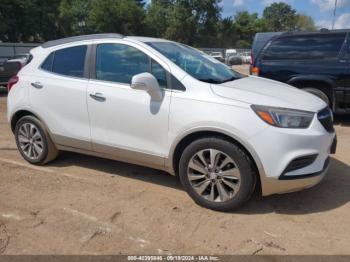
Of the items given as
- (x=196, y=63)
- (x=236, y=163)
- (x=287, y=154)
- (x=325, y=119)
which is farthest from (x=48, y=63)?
(x=325, y=119)

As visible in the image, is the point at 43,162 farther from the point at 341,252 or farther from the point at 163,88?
the point at 341,252

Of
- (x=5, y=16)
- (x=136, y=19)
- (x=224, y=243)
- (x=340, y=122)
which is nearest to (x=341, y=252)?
(x=224, y=243)

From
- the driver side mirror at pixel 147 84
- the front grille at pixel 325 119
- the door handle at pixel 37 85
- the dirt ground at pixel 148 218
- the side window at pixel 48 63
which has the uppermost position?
the side window at pixel 48 63

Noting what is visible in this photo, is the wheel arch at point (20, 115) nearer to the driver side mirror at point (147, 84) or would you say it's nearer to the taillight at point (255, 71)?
the driver side mirror at point (147, 84)

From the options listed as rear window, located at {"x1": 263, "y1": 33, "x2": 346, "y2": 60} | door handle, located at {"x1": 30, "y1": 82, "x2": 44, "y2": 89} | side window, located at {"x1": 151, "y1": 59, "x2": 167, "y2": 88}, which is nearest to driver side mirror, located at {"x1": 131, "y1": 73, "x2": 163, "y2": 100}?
side window, located at {"x1": 151, "y1": 59, "x2": 167, "y2": 88}

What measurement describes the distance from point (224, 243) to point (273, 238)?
45 cm

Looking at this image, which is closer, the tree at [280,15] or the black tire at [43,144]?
the black tire at [43,144]

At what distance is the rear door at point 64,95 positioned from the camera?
188 inches

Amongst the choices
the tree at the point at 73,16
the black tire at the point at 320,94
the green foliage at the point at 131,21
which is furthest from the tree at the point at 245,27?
the black tire at the point at 320,94

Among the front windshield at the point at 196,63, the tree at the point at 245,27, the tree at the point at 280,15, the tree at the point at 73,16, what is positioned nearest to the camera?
the front windshield at the point at 196,63

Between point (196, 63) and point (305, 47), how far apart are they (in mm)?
4241

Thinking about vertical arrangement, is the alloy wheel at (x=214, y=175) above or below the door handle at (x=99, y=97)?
below

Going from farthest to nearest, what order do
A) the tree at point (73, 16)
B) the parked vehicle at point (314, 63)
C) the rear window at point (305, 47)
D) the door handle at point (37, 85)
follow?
the tree at point (73, 16) → the rear window at point (305, 47) → the parked vehicle at point (314, 63) → the door handle at point (37, 85)

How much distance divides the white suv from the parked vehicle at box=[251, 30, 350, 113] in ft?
10.9
